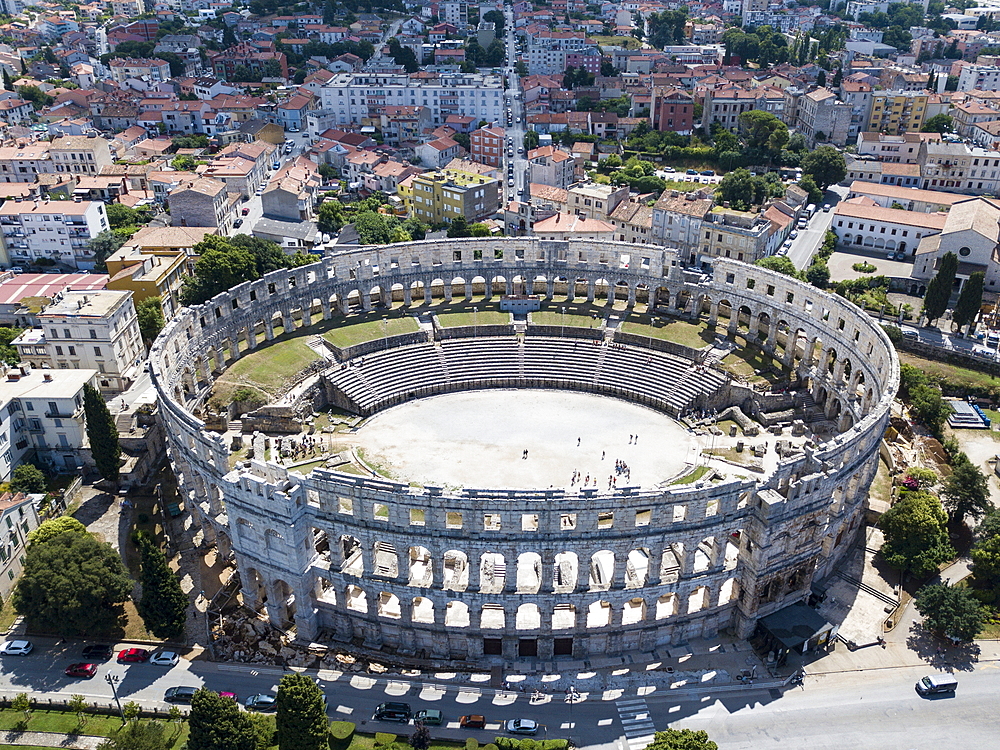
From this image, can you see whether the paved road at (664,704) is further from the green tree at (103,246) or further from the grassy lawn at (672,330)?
the green tree at (103,246)

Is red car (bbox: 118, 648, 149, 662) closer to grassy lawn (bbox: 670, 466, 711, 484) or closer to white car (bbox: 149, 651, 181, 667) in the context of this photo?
white car (bbox: 149, 651, 181, 667)

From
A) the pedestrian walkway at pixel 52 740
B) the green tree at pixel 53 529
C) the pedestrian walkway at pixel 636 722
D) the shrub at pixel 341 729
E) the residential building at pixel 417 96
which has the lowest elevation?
the pedestrian walkway at pixel 52 740

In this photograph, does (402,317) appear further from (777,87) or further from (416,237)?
(777,87)

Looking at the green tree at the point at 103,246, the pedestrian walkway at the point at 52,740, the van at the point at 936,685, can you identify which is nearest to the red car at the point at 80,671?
the pedestrian walkway at the point at 52,740

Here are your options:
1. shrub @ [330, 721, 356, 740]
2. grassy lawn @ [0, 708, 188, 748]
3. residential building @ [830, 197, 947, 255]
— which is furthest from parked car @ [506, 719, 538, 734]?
residential building @ [830, 197, 947, 255]

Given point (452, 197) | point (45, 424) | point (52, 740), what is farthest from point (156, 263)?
point (52, 740)

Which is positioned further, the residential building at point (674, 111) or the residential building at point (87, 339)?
the residential building at point (674, 111)

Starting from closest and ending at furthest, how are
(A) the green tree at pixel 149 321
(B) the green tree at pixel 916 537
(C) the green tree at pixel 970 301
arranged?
(B) the green tree at pixel 916 537, (C) the green tree at pixel 970 301, (A) the green tree at pixel 149 321
